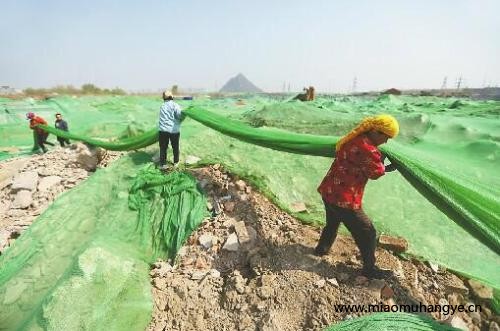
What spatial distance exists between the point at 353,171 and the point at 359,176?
0.19 feet

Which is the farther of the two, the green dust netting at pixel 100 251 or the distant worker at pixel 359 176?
the green dust netting at pixel 100 251

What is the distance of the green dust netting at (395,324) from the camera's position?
90.5 inches

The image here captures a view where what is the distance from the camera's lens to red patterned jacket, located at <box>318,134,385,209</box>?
2713 mm

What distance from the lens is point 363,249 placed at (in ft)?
9.51

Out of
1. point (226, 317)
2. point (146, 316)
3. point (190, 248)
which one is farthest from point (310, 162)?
point (146, 316)

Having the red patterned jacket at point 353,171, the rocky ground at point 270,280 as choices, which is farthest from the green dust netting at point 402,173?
the red patterned jacket at point 353,171

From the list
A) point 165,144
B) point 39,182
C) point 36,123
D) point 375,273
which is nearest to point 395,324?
point 375,273

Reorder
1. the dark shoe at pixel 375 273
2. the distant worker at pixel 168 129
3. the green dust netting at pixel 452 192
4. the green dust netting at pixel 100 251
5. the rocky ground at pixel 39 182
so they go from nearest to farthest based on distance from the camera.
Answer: the green dust netting at pixel 452 192
the dark shoe at pixel 375 273
the green dust netting at pixel 100 251
the distant worker at pixel 168 129
the rocky ground at pixel 39 182

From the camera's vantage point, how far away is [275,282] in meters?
3.04

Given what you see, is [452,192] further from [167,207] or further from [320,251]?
[167,207]

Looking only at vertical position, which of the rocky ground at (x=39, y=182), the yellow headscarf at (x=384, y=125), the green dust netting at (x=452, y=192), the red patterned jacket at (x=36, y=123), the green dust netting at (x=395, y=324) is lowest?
the rocky ground at (x=39, y=182)

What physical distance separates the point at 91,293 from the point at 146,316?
50cm

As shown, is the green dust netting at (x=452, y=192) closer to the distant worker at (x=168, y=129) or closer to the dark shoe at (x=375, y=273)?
the dark shoe at (x=375, y=273)

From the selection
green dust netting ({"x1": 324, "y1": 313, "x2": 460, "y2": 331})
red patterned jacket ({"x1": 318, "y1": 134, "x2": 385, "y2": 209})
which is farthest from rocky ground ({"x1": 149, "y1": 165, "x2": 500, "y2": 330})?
red patterned jacket ({"x1": 318, "y1": 134, "x2": 385, "y2": 209})
